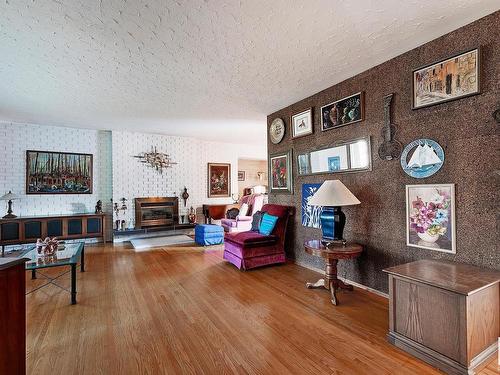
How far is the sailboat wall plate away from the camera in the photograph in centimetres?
247

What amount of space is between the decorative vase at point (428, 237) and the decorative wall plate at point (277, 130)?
2.69m

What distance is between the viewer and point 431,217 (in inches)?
97.9

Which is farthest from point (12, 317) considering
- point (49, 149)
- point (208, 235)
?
point (49, 149)

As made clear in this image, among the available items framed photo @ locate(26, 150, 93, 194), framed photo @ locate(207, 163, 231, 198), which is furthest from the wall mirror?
framed photo @ locate(26, 150, 93, 194)

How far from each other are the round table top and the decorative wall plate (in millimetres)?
2300

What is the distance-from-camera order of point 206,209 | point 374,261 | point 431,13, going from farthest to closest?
point 206,209
point 374,261
point 431,13

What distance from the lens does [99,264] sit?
4.36 meters

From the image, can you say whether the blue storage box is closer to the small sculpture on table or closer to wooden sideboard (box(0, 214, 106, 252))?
wooden sideboard (box(0, 214, 106, 252))

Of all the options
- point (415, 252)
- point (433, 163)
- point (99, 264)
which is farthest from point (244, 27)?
point (99, 264)

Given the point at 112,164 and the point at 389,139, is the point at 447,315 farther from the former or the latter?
the point at 112,164

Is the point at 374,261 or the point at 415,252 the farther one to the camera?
the point at 374,261

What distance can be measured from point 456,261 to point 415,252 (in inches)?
13.9

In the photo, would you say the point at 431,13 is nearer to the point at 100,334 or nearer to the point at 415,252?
the point at 415,252

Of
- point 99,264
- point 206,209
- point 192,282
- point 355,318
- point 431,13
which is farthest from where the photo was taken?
point 206,209
